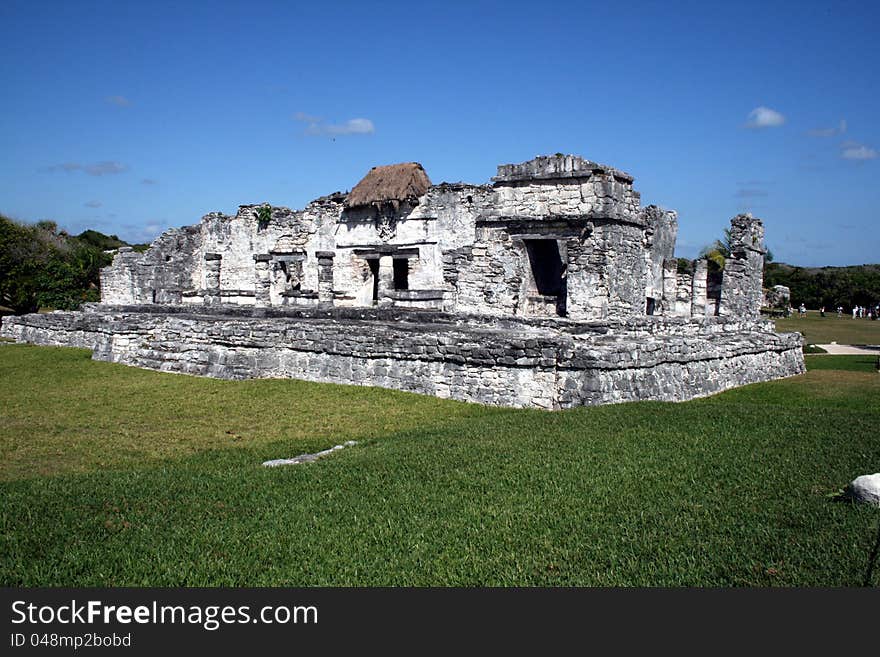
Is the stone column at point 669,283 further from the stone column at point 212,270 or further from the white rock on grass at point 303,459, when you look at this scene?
the stone column at point 212,270

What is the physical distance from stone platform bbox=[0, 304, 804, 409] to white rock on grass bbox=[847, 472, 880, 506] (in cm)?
426

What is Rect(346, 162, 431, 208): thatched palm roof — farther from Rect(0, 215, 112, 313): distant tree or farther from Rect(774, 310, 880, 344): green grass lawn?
Rect(0, 215, 112, 313): distant tree

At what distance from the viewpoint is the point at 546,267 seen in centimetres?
1501

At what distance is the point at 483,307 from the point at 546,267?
1662mm

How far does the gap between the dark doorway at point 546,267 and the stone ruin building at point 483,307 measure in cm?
4

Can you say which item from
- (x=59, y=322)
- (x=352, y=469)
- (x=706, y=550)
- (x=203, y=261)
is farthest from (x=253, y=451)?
(x=203, y=261)

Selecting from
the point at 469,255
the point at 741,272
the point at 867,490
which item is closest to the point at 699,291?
the point at 741,272

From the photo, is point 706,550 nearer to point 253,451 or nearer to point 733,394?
point 253,451

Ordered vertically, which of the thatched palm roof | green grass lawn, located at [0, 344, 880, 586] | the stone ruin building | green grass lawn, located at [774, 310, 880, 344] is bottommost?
green grass lawn, located at [0, 344, 880, 586]

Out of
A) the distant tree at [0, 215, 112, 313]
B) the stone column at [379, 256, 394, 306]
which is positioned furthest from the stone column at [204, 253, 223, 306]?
the distant tree at [0, 215, 112, 313]

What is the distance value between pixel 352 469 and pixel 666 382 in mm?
5215

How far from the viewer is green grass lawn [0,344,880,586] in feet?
12.0

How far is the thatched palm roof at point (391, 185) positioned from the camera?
18281mm

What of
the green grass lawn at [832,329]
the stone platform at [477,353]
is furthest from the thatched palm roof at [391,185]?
the green grass lawn at [832,329]
